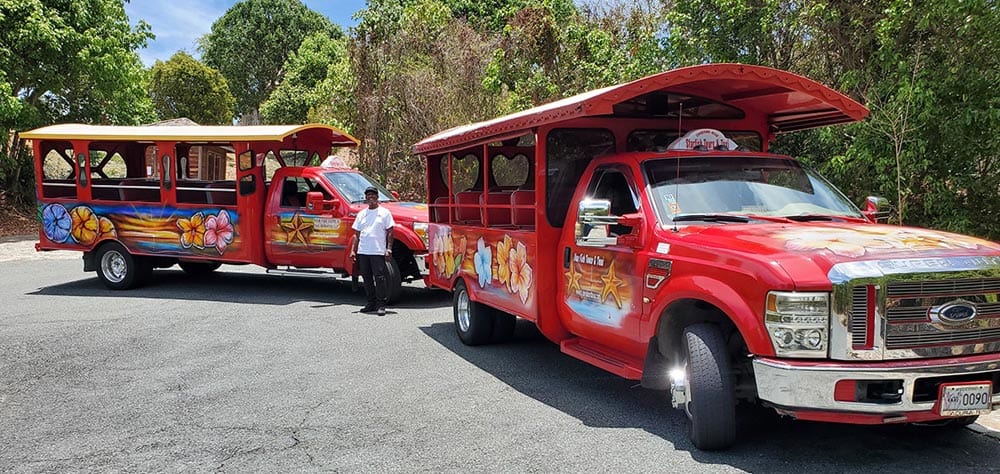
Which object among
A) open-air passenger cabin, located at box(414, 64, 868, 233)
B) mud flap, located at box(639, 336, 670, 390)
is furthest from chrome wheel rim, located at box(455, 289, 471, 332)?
mud flap, located at box(639, 336, 670, 390)

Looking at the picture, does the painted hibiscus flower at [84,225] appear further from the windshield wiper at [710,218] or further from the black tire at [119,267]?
the windshield wiper at [710,218]

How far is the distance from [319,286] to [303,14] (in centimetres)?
4172

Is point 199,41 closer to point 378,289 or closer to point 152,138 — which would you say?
point 152,138

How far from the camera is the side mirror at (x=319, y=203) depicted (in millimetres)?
11266

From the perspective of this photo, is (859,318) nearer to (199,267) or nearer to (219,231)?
(219,231)

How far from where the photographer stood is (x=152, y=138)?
1199 cm

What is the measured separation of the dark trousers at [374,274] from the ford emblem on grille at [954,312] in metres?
7.16

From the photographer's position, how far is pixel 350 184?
11.8 metres

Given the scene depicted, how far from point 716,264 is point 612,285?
1.15 metres

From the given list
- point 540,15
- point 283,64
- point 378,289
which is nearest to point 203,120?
point 283,64

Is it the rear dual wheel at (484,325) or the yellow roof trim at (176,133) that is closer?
the rear dual wheel at (484,325)

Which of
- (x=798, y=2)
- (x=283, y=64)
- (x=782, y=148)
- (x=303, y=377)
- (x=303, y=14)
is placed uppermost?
(x=303, y=14)

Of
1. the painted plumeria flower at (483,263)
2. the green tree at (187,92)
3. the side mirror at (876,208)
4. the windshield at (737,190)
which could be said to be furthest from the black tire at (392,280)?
the green tree at (187,92)

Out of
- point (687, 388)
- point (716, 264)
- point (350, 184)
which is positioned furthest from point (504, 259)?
point (350, 184)
